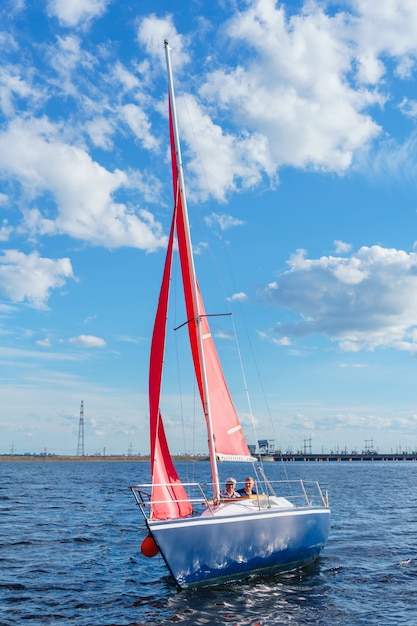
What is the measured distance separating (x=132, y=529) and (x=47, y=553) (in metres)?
6.56

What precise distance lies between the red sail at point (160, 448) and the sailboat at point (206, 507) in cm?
3

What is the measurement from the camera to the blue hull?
1386cm

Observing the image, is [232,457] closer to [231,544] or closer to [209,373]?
[209,373]

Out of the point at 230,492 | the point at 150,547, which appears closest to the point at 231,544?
the point at 150,547

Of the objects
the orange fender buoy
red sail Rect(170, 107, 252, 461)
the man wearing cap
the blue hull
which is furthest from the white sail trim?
the orange fender buoy

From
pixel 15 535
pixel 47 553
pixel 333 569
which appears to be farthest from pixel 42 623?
pixel 15 535

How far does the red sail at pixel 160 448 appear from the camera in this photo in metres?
14.9

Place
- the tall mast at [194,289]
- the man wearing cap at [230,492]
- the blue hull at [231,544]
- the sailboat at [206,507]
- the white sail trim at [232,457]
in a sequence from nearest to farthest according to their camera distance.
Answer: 1. the blue hull at [231,544]
2. the sailboat at [206,507]
3. the tall mast at [194,289]
4. the white sail trim at [232,457]
5. the man wearing cap at [230,492]

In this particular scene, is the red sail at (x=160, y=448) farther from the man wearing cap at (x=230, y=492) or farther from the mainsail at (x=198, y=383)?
the man wearing cap at (x=230, y=492)

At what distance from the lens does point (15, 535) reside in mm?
23250

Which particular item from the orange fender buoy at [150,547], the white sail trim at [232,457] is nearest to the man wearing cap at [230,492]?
the white sail trim at [232,457]

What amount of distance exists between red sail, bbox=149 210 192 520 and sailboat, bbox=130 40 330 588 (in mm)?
25

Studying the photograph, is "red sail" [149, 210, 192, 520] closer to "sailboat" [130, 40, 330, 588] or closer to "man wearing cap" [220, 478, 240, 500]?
"sailboat" [130, 40, 330, 588]

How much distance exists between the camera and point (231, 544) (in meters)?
14.4
